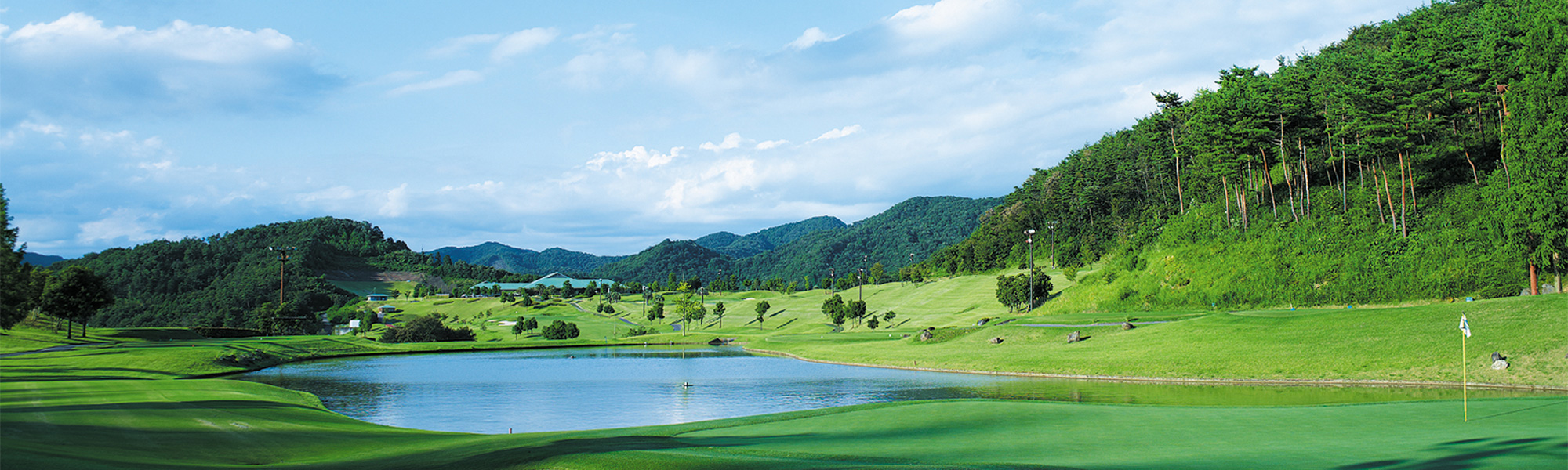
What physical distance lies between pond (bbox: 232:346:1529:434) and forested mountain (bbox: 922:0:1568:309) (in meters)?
22.5

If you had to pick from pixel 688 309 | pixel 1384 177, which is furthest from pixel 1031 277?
pixel 688 309

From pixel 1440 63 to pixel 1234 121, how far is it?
13.8 m

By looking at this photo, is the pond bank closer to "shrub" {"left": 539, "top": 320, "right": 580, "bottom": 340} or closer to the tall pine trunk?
the tall pine trunk

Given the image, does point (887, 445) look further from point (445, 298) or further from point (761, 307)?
point (445, 298)

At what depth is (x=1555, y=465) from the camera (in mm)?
12172

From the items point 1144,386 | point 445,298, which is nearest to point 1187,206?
point 1144,386

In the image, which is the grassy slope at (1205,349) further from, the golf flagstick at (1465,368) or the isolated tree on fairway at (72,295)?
the isolated tree on fairway at (72,295)

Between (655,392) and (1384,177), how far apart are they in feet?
171

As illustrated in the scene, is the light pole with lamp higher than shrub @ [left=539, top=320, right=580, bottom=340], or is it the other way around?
the light pole with lamp

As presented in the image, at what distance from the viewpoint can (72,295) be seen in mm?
69062

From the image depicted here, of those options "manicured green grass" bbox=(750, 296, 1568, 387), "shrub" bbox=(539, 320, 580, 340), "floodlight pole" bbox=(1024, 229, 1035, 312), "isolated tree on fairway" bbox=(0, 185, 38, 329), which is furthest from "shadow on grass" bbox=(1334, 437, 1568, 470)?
"shrub" bbox=(539, 320, 580, 340)

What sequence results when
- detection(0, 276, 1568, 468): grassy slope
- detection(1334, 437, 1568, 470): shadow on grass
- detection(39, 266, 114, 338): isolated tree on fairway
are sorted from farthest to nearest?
1. detection(39, 266, 114, 338): isolated tree on fairway
2. detection(0, 276, 1568, 468): grassy slope
3. detection(1334, 437, 1568, 470): shadow on grass

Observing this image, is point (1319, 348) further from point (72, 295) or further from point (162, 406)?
point (72, 295)

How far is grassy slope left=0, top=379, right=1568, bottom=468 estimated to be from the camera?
1382 cm
